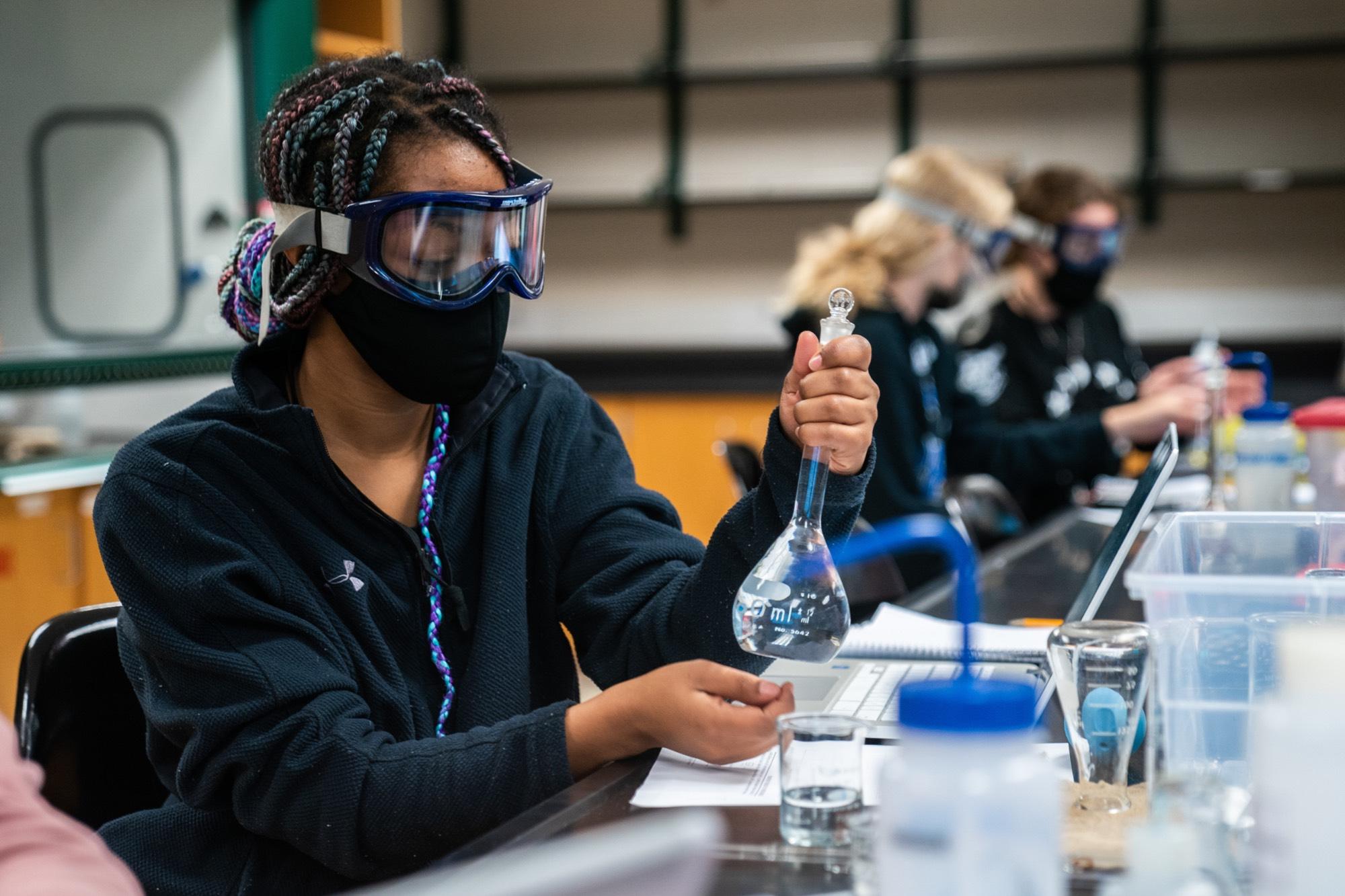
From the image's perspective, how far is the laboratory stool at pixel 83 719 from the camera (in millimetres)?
1362

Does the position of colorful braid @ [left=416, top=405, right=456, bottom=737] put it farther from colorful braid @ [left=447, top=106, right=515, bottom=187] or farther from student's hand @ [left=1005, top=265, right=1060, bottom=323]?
student's hand @ [left=1005, top=265, right=1060, bottom=323]

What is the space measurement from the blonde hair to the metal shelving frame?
2.13 meters

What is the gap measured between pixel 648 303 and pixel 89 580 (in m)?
3.09

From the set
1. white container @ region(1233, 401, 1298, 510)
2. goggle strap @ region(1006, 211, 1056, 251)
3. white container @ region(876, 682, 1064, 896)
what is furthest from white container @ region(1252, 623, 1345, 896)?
goggle strap @ region(1006, 211, 1056, 251)

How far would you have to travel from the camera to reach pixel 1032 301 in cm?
385

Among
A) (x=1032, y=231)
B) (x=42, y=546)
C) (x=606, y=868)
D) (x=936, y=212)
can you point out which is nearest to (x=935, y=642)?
(x=606, y=868)

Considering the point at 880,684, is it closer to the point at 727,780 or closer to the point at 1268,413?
the point at 727,780

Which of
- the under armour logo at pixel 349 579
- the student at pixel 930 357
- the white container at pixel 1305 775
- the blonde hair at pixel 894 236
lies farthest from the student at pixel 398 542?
the blonde hair at pixel 894 236

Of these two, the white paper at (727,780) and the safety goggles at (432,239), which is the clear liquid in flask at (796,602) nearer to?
the white paper at (727,780)

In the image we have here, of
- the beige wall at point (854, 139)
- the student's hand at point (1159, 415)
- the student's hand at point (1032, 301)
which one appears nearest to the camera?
the student's hand at point (1159, 415)

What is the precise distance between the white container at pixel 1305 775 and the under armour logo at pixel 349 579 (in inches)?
34.7

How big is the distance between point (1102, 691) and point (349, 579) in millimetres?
672

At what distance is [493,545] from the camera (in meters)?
1.40

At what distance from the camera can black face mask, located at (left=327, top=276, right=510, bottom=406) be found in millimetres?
1323
